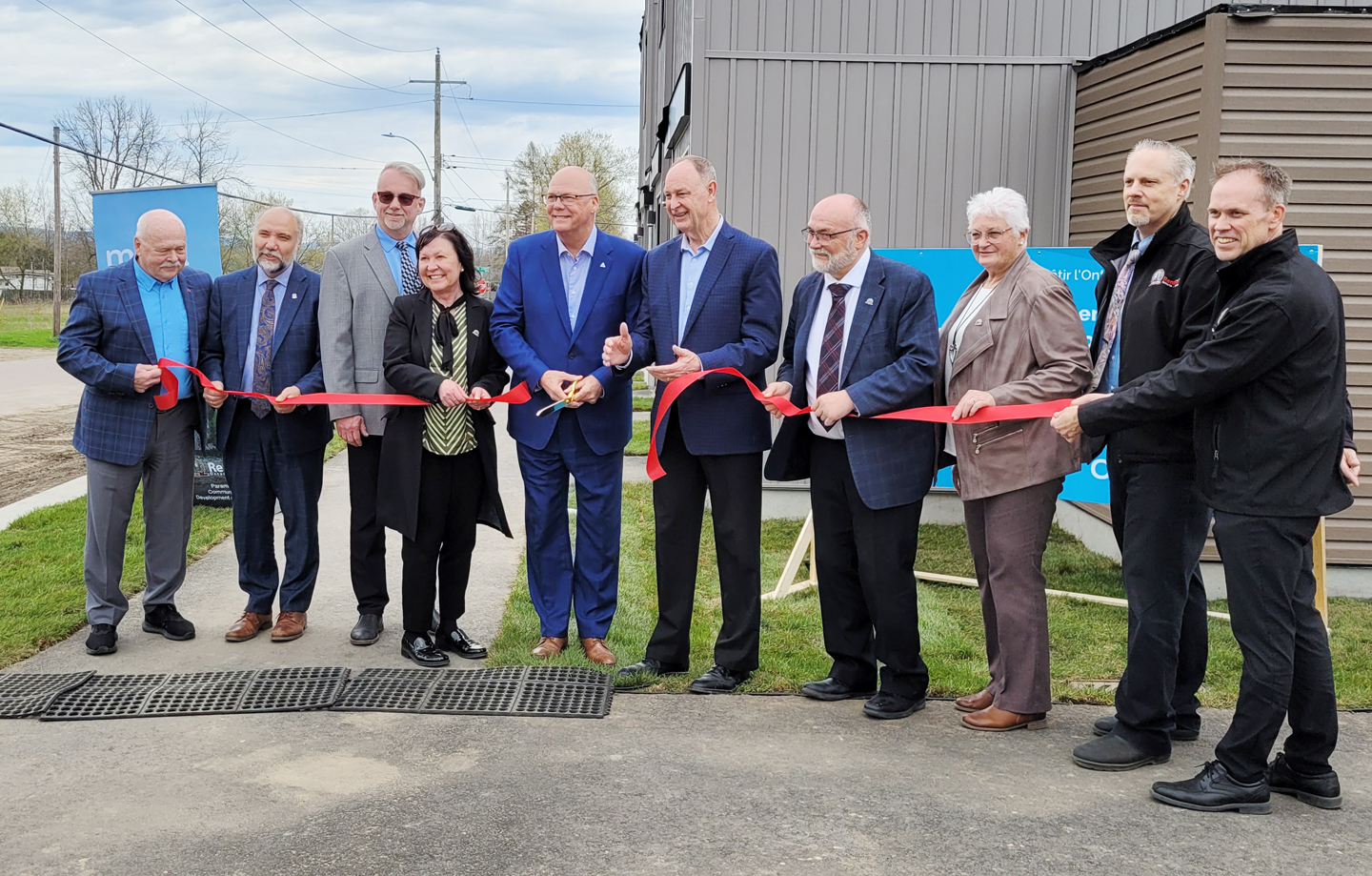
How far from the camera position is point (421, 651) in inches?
208

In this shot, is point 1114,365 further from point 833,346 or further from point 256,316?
point 256,316

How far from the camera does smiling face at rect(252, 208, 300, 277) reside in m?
5.59

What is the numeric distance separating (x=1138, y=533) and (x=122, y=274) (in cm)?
460

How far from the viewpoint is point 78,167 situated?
49938 millimetres

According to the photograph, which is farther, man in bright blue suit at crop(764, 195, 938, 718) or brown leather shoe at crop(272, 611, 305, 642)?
brown leather shoe at crop(272, 611, 305, 642)

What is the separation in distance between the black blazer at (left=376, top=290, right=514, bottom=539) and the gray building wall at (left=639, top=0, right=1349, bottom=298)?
138 inches

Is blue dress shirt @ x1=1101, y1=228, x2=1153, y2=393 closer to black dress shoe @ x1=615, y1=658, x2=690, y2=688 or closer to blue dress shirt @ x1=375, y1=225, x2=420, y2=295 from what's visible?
black dress shoe @ x1=615, y1=658, x2=690, y2=688

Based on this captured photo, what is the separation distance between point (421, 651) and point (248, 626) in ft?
3.26

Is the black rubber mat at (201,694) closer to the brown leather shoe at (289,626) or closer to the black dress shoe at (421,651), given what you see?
the black dress shoe at (421,651)

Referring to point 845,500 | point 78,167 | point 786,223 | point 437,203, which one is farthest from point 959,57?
point 78,167

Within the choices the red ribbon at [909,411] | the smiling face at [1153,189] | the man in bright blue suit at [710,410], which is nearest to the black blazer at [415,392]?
the man in bright blue suit at [710,410]

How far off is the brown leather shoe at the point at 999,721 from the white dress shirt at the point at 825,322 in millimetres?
1208

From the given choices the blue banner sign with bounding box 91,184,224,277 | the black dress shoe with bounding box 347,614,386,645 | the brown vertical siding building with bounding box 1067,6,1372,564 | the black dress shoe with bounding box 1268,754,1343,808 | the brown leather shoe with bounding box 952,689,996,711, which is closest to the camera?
the black dress shoe with bounding box 1268,754,1343,808

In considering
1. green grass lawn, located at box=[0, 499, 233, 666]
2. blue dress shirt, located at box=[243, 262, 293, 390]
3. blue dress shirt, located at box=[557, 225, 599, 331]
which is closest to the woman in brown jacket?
blue dress shirt, located at box=[557, 225, 599, 331]
